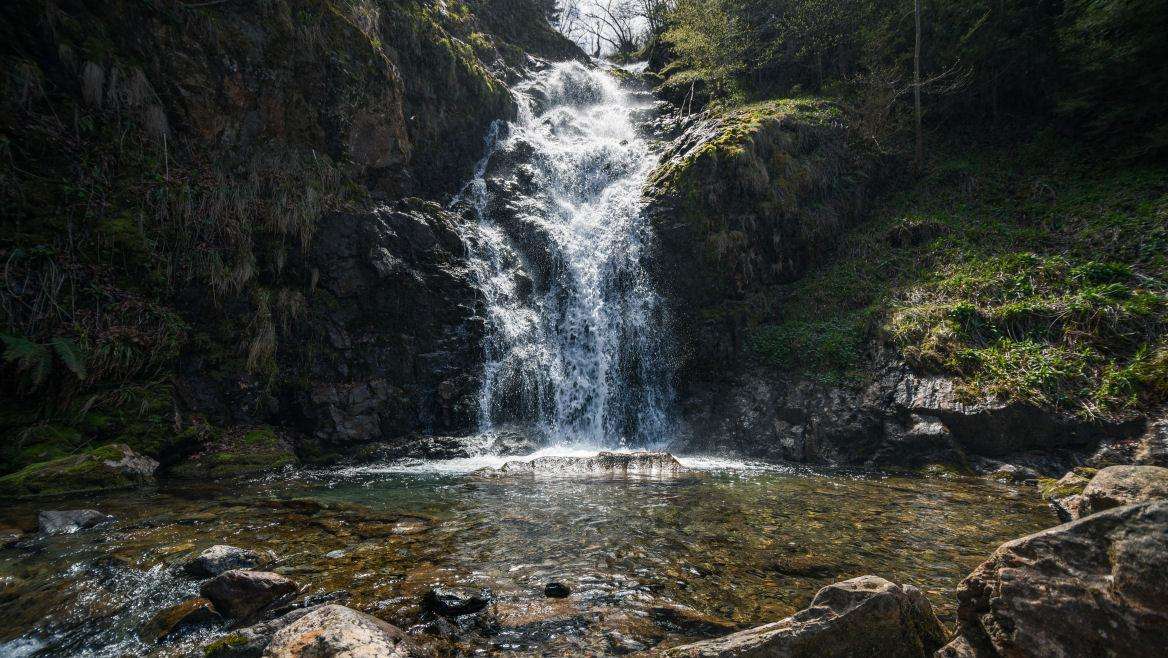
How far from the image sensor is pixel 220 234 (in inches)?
355

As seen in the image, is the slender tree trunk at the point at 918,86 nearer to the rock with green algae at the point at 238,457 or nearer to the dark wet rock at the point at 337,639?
the dark wet rock at the point at 337,639

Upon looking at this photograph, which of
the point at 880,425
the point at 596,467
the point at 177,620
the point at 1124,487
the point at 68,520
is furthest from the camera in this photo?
the point at 880,425

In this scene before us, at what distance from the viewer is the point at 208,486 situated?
262 inches

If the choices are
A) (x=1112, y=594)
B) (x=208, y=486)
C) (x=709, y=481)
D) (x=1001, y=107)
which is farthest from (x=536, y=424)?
(x=1001, y=107)

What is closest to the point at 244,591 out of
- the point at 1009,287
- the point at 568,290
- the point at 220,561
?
the point at 220,561

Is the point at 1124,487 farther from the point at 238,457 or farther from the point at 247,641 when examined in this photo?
the point at 238,457

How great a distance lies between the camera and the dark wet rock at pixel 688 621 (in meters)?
2.96

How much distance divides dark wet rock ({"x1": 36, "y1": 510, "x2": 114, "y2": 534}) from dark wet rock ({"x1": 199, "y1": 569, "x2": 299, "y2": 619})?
8.89 ft

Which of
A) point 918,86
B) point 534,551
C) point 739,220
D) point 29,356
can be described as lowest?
point 534,551

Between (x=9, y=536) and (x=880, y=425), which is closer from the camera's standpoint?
(x=9, y=536)

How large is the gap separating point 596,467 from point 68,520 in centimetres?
651

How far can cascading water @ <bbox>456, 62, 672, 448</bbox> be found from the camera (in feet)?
36.3

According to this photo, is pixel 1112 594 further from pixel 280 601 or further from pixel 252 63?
pixel 252 63

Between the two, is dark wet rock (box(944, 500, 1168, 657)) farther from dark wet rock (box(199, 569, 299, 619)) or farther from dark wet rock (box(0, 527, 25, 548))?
dark wet rock (box(0, 527, 25, 548))
